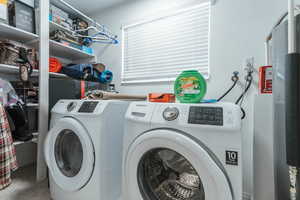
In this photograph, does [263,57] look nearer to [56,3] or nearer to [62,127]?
[62,127]

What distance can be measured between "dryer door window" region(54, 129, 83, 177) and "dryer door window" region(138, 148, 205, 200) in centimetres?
58

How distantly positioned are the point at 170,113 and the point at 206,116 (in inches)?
6.8

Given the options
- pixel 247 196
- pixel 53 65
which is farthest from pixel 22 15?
pixel 247 196

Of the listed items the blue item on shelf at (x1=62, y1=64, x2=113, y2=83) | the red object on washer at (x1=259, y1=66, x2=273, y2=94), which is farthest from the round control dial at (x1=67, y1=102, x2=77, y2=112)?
the red object on washer at (x1=259, y1=66, x2=273, y2=94)

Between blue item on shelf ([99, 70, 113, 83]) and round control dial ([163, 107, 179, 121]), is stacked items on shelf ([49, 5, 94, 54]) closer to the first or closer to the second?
blue item on shelf ([99, 70, 113, 83])

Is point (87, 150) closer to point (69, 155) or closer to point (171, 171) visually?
point (69, 155)

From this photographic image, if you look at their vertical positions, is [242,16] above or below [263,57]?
above

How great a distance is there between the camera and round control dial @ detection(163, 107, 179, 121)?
0.72 meters

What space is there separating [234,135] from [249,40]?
111 cm

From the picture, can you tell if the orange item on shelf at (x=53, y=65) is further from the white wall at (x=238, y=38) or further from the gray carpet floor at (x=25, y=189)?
the white wall at (x=238, y=38)

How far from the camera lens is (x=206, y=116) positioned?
67 cm

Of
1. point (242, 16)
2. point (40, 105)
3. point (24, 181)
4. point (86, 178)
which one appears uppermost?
point (242, 16)

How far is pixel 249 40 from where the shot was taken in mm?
1291

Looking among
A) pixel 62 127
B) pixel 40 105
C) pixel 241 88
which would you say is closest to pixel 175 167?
pixel 62 127
